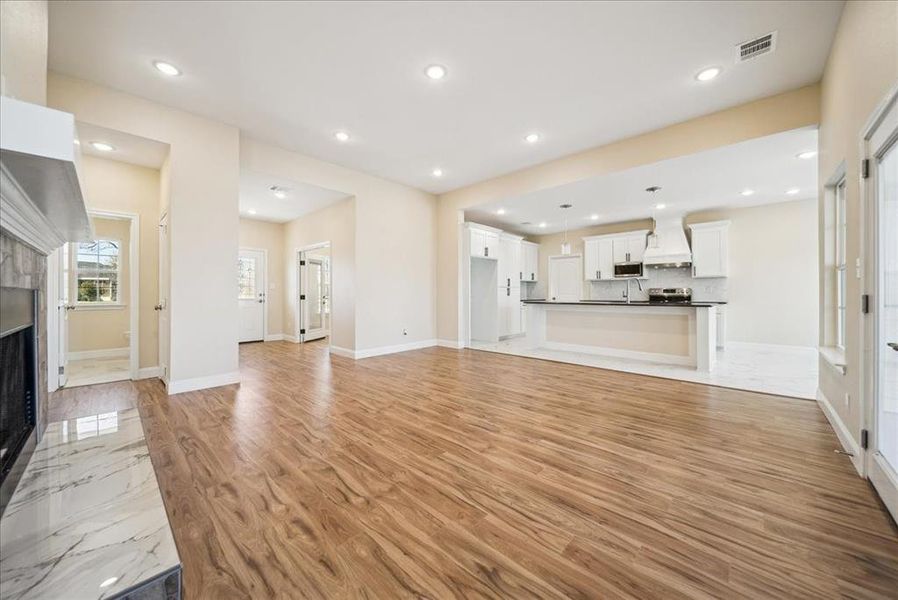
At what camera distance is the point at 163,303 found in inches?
160

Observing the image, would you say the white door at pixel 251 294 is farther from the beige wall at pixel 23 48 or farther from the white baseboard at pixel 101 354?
the beige wall at pixel 23 48

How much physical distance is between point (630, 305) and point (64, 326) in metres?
7.70

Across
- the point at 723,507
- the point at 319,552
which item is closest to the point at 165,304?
the point at 319,552

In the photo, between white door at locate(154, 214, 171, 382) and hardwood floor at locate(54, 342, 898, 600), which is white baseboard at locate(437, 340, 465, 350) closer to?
hardwood floor at locate(54, 342, 898, 600)

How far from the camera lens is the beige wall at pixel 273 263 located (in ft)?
25.5

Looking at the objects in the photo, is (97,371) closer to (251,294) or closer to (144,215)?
(144,215)

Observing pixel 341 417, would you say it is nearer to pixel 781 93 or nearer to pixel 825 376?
pixel 825 376

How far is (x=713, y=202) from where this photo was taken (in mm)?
6492

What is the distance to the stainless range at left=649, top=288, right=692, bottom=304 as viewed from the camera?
746 cm

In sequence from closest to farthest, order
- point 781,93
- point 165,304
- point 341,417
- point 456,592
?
point 456,592, point 341,417, point 781,93, point 165,304

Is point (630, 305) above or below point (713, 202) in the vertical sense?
below

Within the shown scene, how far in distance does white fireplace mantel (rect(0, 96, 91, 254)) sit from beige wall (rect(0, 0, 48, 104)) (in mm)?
353

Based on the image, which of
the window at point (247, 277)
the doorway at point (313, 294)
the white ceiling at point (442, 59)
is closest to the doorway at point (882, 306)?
the white ceiling at point (442, 59)

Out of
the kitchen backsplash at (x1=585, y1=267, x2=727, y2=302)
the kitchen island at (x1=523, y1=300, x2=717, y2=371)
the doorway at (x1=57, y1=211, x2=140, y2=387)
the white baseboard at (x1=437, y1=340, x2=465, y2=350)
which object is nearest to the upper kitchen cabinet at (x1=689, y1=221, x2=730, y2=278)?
the kitchen backsplash at (x1=585, y1=267, x2=727, y2=302)
